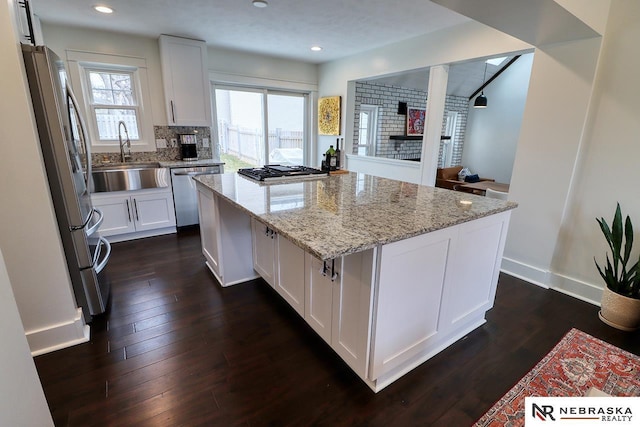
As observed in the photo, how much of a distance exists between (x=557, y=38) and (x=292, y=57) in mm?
3516

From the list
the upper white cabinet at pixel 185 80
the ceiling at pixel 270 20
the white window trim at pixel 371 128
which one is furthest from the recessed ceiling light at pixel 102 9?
the white window trim at pixel 371 128

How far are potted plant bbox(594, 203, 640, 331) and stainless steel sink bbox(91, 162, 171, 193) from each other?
13.9ft

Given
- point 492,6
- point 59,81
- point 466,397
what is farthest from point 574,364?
point 59,81

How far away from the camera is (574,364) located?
5.44 feet

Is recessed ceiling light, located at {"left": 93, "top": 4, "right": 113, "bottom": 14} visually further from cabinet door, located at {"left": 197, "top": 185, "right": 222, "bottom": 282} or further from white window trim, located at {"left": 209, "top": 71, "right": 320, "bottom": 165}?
cabinet door, located at {"left": 197, "top": 185, "right": 222, "bottom": 282}

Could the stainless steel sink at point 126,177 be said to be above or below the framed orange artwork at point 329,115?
below

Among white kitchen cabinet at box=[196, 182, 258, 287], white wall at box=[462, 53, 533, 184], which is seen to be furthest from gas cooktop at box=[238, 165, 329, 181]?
white wall at box=[462, 53, 533, 184]

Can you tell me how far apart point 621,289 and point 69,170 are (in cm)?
373

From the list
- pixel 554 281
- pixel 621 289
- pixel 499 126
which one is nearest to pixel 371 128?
pixel 499 126

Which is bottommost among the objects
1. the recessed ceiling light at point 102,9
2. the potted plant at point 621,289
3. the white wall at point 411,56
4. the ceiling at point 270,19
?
the potted plant at point 621,289

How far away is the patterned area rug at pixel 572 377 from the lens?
138 centimetres

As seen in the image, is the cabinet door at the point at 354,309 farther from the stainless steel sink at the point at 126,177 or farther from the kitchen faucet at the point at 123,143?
the kitchen faucet at the point at 123,143

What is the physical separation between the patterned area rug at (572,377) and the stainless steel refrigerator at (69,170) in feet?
7.92

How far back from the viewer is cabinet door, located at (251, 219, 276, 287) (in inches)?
84.5
